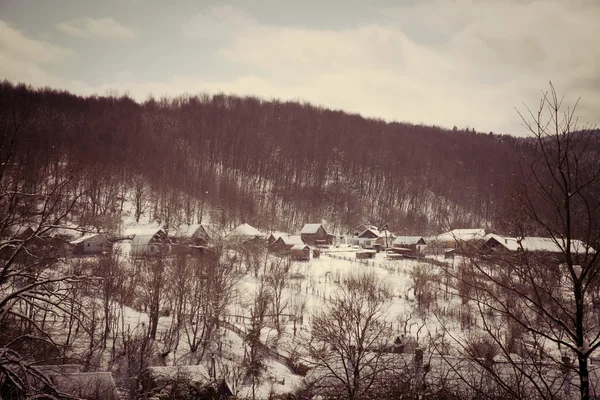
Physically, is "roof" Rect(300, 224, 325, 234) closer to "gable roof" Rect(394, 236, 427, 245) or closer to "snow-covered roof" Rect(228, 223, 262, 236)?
"snow-covered roof" Rect(228, 223, 262, 236)

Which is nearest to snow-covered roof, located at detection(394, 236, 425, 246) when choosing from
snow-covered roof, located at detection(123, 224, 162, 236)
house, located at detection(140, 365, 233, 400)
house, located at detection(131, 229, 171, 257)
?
house, located at detection(131, 229, 171, 257)

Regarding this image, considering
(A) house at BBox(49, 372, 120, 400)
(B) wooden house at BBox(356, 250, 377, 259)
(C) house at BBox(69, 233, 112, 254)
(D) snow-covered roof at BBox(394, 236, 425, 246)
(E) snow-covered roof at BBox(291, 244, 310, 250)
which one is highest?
(D) snow-covered roof at BBox(394, 236, 425, 246)

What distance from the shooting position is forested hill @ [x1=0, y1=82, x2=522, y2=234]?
230ft

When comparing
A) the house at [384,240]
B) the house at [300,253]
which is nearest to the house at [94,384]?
the house at [300,253]

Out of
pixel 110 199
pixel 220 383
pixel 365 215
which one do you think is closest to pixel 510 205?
pixel 220 383

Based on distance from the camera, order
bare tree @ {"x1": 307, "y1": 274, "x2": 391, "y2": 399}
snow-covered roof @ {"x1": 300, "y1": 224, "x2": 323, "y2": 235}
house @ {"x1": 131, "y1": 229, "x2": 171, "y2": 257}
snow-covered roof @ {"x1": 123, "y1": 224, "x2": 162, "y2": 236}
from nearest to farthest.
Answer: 1. bare tree @ {"x1": 307, "y1": 274, "x2": 391, "y2": 399}
2. house @ {"x1": 131, "y1": 229, "x2": 171, "y2": 257}
3. snow-covered roof @ {"x1": 123, "y1": 224, "x2": 162, "y2": 236}
4. snow-covered roof @ {"x1": 300, "y1": 224, "x2": 323, "y2": 235}

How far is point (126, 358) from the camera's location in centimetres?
2208

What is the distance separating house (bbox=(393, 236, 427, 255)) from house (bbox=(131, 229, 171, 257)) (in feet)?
109

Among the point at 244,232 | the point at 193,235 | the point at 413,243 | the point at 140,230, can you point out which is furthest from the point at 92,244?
→ the point at 413,243

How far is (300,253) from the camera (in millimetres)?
48938

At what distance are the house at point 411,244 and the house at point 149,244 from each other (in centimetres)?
3322

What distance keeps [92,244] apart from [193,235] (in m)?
11.6

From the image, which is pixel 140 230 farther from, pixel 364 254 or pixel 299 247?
pixel 364 254

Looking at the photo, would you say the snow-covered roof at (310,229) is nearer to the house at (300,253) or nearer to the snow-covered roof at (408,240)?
the house at (300,253)
